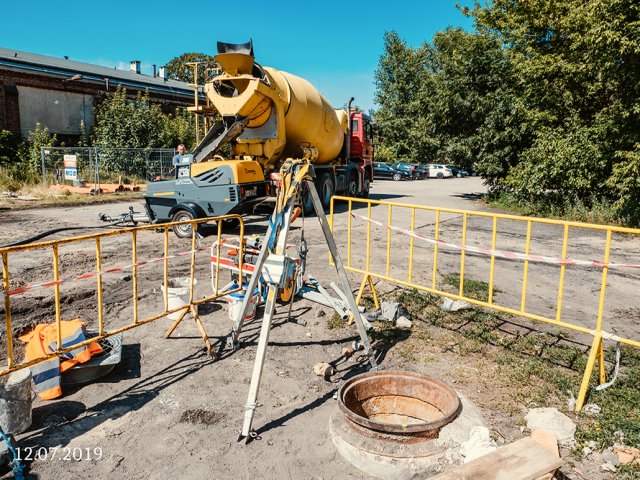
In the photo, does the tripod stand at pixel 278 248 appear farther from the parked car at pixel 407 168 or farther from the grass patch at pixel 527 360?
the parked car at pixel 407 168

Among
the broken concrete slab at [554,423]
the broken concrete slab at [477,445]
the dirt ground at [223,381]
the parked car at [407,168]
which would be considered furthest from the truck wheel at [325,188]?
the parked car at [407,168]

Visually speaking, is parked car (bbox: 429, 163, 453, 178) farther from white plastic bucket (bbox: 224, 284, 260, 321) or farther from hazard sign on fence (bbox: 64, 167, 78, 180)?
white plastic bucket (bbox: 224, 284, 260, 321)

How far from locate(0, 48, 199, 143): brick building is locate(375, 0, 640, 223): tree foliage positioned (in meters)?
16.0

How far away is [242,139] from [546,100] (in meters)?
10.7

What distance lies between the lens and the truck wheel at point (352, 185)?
60.4ft

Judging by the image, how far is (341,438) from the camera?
11.6 feet

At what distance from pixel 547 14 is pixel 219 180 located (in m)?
13.0

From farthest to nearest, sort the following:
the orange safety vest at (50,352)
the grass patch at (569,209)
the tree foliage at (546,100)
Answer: the grass patch at (569,209) → the tree foliage at (546,100) → the orange safety vest at (50,352)

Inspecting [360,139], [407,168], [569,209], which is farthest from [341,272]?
[407,168]

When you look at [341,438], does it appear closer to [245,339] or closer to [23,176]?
[245,339]

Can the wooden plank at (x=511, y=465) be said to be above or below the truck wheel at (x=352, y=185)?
below

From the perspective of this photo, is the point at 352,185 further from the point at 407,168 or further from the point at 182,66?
the point at 182,66

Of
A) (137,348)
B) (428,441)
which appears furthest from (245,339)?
(428,441)
